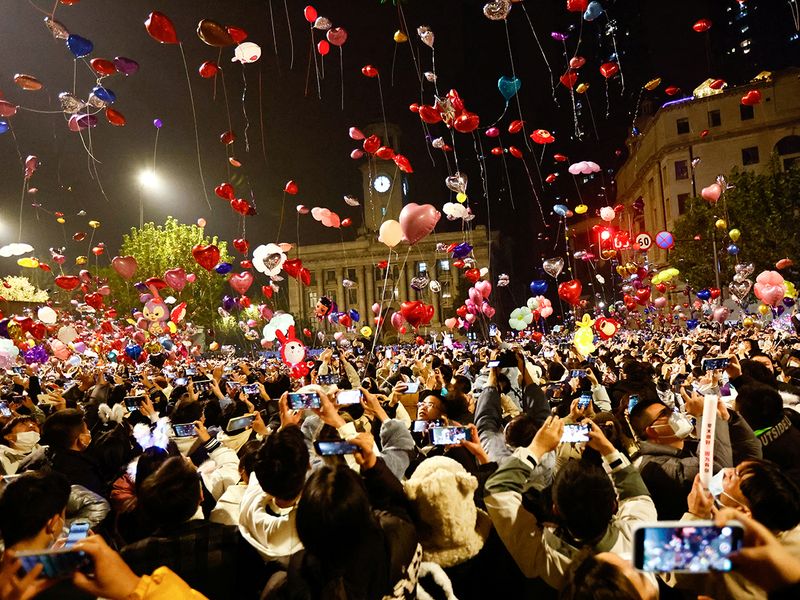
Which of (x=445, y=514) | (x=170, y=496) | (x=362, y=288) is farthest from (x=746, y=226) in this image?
(x=362, y=288)

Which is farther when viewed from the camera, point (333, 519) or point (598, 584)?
point (333, 519)

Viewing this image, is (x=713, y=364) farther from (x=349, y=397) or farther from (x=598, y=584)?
(x=598, y=584)

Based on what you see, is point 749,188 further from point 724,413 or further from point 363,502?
point 363,502

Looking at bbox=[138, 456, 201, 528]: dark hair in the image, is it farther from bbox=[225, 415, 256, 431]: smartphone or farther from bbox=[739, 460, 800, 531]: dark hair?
bbox=[739, 460, 800, 531]: dark hair

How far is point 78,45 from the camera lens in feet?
29.8

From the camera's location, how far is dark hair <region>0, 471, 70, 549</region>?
2068mm

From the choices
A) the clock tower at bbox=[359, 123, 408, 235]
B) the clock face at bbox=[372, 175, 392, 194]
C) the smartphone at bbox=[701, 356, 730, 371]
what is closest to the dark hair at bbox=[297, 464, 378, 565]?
the smartphone at bbox=[701, 356, 730, 371]

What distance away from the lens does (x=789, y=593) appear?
1217mm

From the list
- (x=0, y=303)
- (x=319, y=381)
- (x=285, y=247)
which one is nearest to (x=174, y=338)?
(x=0, y=303)

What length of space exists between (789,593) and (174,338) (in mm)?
27723

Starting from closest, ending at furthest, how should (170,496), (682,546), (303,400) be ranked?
(682,546) → (170,496) → (303,400)

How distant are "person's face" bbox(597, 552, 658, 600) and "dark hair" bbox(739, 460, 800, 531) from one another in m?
0.73

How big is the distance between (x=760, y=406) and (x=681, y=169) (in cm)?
4665

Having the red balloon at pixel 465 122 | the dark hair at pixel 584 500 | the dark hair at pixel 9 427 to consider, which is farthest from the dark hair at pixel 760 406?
the red balloon at pixel 465 122
